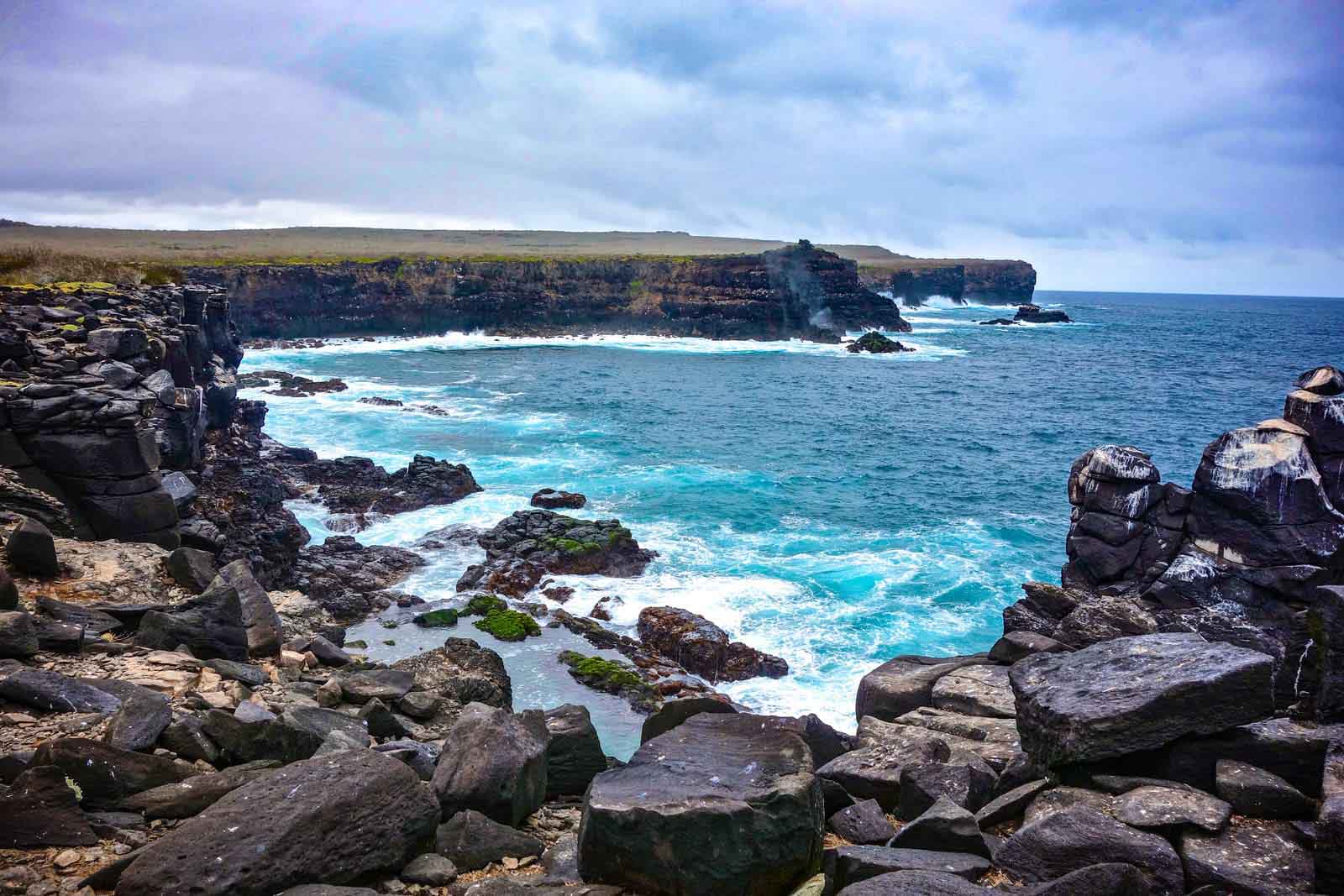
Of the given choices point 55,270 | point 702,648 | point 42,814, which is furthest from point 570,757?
point 55,270

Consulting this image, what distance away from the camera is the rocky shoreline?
21.2ft

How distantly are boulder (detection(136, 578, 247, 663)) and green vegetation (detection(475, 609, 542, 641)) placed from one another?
500 inches

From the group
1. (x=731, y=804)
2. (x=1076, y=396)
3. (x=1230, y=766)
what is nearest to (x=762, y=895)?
(x=731, y=804)

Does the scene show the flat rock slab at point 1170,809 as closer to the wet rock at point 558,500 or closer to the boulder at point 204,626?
the boulder at point 204,626

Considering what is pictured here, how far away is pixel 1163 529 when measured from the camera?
59.7 feet

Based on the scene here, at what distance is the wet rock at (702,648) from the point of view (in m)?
22.7

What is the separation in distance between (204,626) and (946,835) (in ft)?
29.8

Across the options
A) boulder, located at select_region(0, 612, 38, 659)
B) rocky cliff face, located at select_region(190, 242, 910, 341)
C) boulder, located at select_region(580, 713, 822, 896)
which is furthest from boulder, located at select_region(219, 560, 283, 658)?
rocky cliff face, located at select_region(190, 242, 910, 341)

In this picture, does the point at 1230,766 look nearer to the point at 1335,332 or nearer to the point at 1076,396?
the point at 1076,396

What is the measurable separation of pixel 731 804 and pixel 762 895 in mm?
696

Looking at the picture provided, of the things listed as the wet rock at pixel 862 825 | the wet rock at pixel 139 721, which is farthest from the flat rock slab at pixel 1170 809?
the wet rock at pixel 139 721

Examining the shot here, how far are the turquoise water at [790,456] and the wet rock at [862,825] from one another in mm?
10529

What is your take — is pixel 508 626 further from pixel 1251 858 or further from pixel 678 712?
pixel 1251 858

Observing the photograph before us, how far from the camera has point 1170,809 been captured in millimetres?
7598
